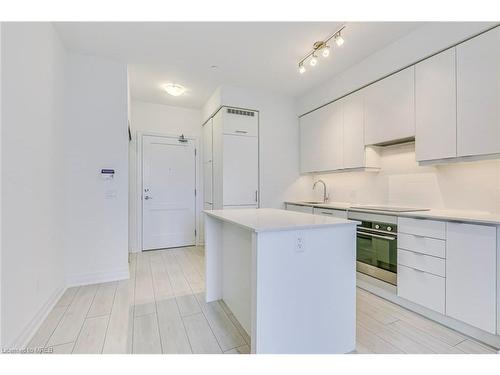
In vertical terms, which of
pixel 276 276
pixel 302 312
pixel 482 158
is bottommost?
pixel 302 312

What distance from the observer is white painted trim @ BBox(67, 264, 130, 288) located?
2.83 m

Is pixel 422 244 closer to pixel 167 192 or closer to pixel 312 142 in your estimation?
pixel 312 142

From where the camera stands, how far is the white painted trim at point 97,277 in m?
2.83

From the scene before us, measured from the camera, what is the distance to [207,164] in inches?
182

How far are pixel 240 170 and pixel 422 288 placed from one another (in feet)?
8.85

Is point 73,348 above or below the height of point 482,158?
below

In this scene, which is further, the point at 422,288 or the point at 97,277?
the point at 97,277

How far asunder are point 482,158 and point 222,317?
2.61 m

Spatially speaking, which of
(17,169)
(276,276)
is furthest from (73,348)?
(276,276)

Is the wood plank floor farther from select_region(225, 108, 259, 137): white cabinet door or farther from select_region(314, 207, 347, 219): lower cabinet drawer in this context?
select_region(225, 108, 259, 137): white cabinet door

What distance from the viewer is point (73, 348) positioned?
5.55 ft

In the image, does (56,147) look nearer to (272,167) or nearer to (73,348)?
(73,348)

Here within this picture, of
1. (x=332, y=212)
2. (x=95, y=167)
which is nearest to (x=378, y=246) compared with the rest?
(x=332, y=212)

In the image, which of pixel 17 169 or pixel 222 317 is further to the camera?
pixel 222 317
